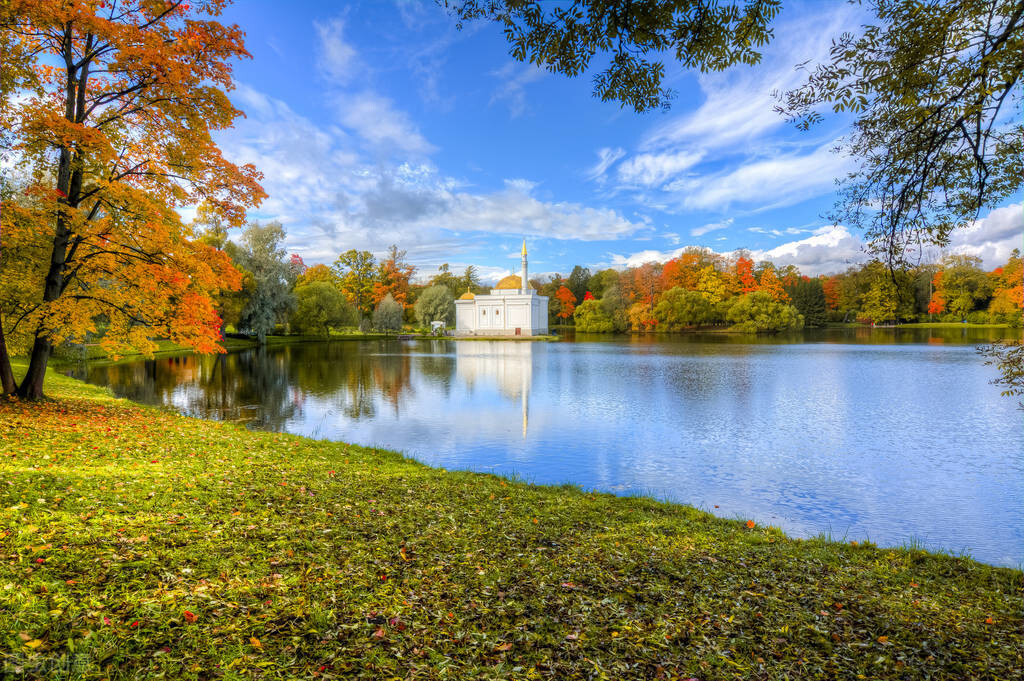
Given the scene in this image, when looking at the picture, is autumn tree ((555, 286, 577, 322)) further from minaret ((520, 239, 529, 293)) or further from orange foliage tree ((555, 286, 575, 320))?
minaret ((520, 239, 529, 293))

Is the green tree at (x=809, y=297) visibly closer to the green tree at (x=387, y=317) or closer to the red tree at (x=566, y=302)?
the red tree at (x=566, y=302)

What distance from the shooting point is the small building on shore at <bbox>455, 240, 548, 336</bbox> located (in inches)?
2675

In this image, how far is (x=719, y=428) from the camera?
483 inches

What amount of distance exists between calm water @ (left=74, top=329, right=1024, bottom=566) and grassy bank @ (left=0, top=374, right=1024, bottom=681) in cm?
227

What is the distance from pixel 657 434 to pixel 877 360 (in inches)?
857

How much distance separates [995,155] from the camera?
4.27m

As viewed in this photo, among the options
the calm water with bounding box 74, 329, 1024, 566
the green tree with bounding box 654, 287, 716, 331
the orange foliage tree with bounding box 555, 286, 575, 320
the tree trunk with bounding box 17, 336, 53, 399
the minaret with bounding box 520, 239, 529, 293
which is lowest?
the calm water with bounding box 74, 329, 1024, 566

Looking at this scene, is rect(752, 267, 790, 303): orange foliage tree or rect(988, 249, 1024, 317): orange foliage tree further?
rect(752, 267, 790, 303): orange foliage tree

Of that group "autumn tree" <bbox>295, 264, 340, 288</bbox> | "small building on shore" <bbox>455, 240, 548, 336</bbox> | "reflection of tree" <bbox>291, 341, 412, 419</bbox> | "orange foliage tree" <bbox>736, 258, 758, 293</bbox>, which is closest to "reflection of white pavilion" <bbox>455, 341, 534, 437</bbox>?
"reflection of tree" <bbox>291, 341, 412, 419</bbox>

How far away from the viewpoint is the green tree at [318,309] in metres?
48.3

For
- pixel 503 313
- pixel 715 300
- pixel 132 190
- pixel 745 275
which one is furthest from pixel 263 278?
pixel 745 275

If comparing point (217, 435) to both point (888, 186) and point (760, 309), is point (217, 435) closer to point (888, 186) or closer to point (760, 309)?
point (888, 186)

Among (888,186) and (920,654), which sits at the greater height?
(888,186)

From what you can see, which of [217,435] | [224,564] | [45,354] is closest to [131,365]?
[45,354]
